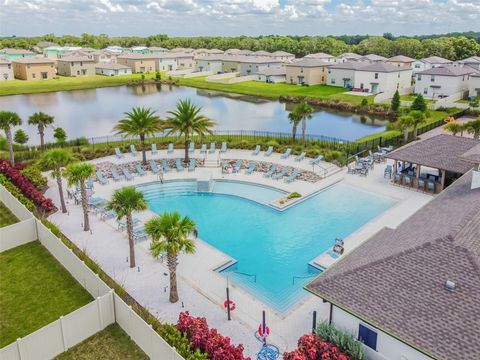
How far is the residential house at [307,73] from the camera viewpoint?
250ft

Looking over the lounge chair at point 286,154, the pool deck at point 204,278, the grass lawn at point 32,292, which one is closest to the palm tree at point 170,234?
the pool deck at point 204,278

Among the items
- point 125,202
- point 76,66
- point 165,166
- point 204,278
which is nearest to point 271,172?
point 165,166

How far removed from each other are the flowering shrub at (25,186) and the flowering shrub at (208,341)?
44.0 feet

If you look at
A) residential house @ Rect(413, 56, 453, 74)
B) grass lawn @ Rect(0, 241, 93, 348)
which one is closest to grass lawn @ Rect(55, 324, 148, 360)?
grass lawn @ Rect(0, 241, 93, 348)

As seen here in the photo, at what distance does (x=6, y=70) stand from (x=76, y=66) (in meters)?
14.5

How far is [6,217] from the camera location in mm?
21500

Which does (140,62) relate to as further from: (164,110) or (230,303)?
(230,303)

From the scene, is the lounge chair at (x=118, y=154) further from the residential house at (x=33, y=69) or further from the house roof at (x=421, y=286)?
the residential house at (x=33, y=69)

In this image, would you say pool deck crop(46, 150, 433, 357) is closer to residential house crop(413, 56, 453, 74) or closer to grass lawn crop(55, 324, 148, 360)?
grass lawn crop(55, 324, 148, 360)

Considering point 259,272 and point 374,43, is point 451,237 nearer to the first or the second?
point 259,272

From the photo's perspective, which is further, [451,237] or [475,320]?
[451,237]

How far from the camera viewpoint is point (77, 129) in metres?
45.0

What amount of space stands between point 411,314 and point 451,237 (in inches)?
126

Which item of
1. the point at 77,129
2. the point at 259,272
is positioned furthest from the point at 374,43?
the point at 259,272
